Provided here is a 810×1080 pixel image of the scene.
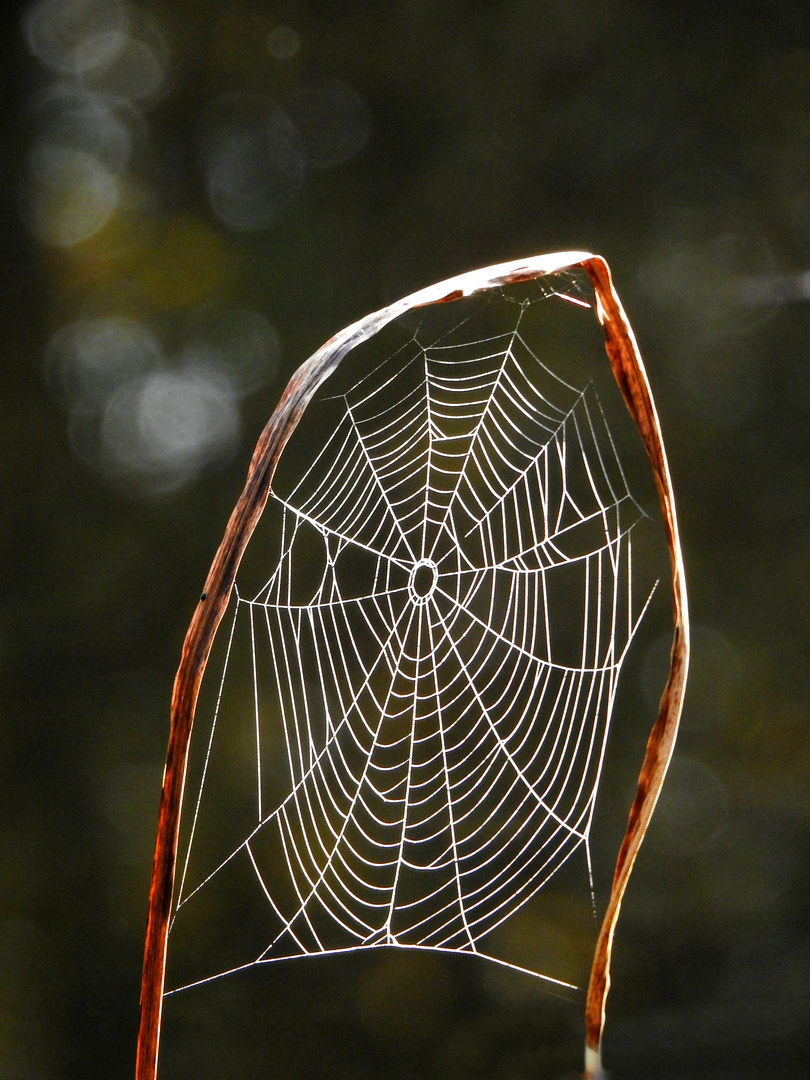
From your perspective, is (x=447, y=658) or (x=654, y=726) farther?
(x=447, y=658)

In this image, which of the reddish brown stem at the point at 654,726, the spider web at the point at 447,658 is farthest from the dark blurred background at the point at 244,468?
the reddish brown stem at the point at 654,726

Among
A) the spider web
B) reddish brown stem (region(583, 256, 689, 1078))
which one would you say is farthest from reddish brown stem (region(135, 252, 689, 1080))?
the spider web

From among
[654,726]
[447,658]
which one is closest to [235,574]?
[654,726]

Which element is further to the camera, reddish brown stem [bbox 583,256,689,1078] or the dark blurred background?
the dark blurred background

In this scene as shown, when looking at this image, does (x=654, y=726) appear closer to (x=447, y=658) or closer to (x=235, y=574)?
(x=235, y=574)

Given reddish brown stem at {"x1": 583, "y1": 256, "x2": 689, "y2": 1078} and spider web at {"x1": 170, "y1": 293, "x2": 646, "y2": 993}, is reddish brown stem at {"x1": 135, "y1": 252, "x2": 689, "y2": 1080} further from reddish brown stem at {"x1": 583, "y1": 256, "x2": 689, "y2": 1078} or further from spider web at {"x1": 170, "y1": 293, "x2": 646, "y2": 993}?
spider web at {"x1": 170, "y1": 293, "x2": 646, "y2": 993}

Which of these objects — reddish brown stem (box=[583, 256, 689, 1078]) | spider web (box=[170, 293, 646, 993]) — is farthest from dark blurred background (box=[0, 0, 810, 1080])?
reddish brown stem (box=[583, 256, 689, 1078])

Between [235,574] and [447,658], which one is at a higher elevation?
[447,658]

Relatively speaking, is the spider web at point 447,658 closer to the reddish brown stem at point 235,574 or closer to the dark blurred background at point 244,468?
the dark blurred background at point 244,468

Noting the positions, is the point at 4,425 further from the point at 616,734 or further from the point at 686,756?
the point at 686,756

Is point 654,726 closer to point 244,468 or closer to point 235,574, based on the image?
point 235,574

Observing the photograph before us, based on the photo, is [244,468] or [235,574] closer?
[235,574]

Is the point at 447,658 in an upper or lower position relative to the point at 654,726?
upper
